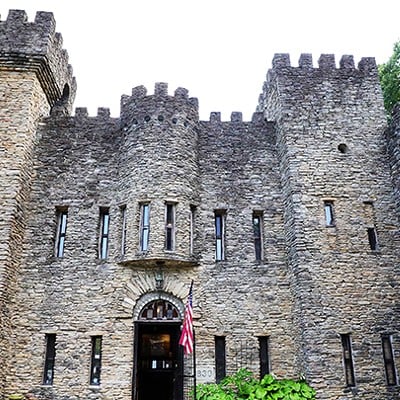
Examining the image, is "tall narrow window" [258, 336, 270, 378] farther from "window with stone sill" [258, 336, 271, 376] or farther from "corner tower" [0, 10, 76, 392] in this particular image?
"corner tower" [0, 10, 76, 392]

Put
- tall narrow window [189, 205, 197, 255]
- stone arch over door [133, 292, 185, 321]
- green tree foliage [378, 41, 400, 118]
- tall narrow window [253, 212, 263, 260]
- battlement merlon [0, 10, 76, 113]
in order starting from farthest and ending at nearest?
green tree foliage [378, 41, 400, 118] < battlement merlon [0, 10, 76, 113] < tall narrow window [253, 212, 263, 260] < tall narrow window [189, 205, 197, 255] < stone arch over door [133, 292, 185, 321]

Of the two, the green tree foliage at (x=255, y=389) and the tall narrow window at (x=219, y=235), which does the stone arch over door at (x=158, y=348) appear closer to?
the green tree foliage at (x=255, y=389)

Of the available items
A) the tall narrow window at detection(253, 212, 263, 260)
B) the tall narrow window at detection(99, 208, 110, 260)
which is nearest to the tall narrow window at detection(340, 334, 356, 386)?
the tall narrow window at detection(253, 212, 263, 260)

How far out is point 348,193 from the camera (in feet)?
45.2

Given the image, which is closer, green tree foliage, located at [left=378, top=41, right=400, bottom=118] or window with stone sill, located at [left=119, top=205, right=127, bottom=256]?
window with stone sill, located at [left=119, top=205, right=127, bottom=256]

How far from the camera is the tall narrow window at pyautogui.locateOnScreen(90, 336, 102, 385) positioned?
41.6 ft

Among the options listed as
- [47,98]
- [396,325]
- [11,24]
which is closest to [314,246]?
[396,325]

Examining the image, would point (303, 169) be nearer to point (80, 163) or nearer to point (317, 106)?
point (317, 106)

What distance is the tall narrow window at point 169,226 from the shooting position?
13344 mm

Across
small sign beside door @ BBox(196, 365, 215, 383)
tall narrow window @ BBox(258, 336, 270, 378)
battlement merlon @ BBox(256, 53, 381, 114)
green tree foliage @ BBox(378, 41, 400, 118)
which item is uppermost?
green tree foliage @ BBox(378, 41, 400, 118)

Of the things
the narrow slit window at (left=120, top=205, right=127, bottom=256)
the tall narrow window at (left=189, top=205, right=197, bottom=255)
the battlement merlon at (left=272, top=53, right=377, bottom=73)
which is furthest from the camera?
the battlement merlon at (left=272, top=53, right=377, bottom=73)

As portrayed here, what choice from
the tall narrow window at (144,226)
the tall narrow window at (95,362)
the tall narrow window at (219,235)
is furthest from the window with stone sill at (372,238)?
the tall narrow window at (95,362)

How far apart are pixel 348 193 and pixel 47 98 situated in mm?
10326

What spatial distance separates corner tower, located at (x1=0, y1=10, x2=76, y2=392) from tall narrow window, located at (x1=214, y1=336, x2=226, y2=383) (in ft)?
18.6
